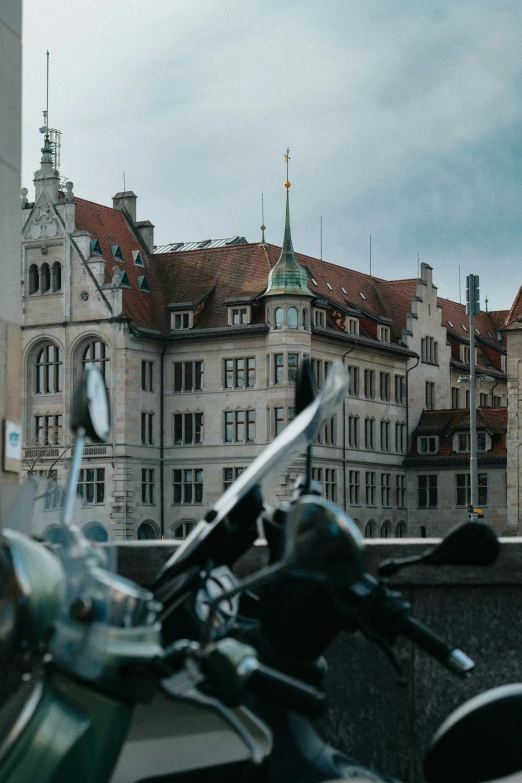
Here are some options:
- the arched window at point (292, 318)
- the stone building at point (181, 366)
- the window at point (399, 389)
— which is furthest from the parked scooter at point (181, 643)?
the window at point (399, 389)

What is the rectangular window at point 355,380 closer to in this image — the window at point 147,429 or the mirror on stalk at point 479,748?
the window at point 147,429

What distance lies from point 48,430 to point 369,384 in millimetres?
15710

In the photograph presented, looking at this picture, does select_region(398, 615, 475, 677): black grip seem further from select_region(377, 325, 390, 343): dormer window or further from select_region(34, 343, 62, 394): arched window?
select_region(377, 325, 390, 343): dormer window

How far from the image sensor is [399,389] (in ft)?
233

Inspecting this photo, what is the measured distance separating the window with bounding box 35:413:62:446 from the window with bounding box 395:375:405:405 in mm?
17500

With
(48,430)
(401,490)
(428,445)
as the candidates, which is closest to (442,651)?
(48,430)

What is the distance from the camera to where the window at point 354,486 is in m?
65.3

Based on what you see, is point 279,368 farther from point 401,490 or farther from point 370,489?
point 401,490

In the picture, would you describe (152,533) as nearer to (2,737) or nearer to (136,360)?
(136,360)

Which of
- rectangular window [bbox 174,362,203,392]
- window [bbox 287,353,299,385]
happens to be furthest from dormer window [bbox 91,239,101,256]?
window [bbox 287,353,299,385]

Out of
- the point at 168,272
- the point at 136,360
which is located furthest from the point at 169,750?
the point at 168,272

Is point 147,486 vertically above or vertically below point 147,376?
below

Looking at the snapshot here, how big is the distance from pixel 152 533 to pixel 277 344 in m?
10.1

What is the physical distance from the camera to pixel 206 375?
64.0m
